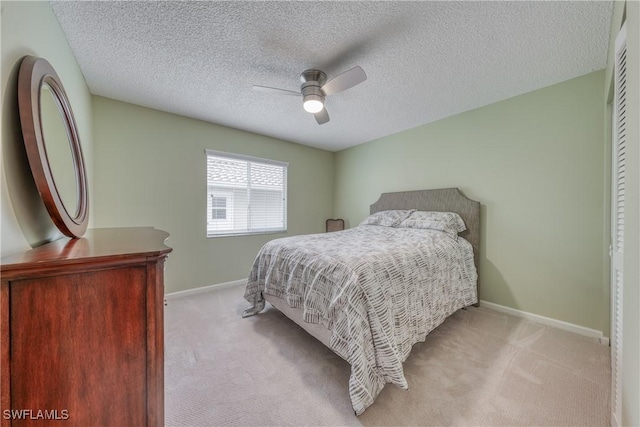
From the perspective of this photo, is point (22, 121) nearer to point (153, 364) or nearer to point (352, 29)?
point (153, 364)

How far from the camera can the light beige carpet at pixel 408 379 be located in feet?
4.39

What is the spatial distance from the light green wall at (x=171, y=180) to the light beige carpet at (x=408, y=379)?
44.5 inches

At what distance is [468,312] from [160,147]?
416 centimetres

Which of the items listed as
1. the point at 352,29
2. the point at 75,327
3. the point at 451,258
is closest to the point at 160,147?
the point at 352,29

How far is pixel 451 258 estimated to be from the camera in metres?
2.34

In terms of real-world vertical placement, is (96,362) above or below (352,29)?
below

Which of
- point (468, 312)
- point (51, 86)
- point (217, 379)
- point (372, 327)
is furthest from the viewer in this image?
point (468, 312)

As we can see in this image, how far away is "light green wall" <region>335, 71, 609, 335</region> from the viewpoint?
2146 mm

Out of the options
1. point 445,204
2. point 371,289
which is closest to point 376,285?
point 371,289

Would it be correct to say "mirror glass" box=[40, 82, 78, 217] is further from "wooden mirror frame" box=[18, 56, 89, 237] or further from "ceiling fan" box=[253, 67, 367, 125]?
"ceiling fan" box=[253, 67, 367, 125]

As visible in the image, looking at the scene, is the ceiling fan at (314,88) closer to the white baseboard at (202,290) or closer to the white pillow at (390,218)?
the white pillow at (390,218)

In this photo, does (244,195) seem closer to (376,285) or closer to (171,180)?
(171,180)
